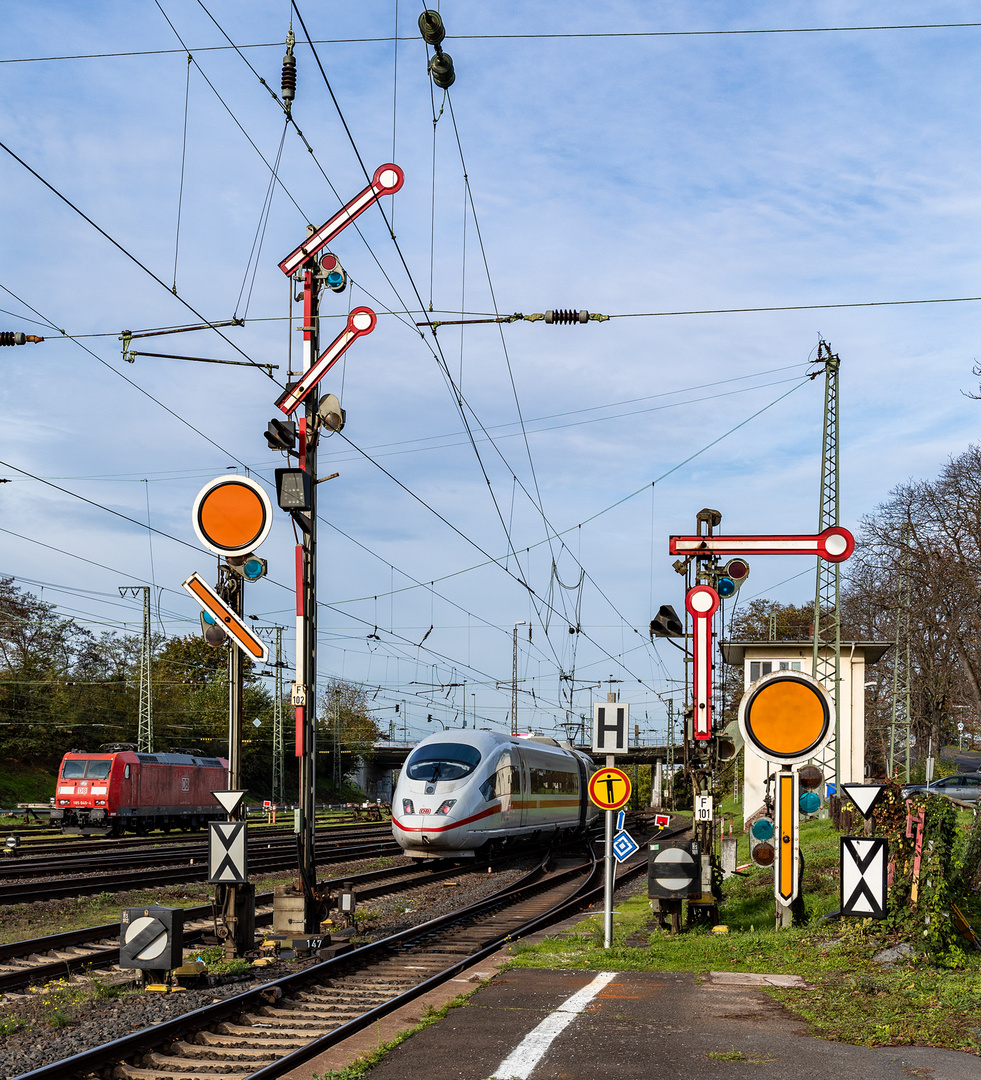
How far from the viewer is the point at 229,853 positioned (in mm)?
12000

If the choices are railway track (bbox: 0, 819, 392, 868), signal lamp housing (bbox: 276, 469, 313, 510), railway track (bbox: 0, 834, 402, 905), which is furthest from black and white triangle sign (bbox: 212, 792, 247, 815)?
railway track (bbox: 0, 819, 392, 868)

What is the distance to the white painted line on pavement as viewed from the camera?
22.4ft

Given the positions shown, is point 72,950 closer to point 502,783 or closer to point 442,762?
point 442,762

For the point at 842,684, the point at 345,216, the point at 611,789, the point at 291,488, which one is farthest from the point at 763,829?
the point at 842,684

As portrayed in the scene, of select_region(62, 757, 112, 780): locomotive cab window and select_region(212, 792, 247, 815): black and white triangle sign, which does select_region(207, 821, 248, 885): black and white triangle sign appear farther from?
select_region(62, 757, 112, 780): locomotive cab window

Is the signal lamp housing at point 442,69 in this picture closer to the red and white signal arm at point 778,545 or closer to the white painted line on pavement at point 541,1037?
the red and white signal arm at point 778,545

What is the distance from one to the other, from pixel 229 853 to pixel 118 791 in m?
31.3

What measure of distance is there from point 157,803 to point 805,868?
3139cm

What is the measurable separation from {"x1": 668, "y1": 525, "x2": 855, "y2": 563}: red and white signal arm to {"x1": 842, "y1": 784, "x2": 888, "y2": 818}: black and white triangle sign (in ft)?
9.34

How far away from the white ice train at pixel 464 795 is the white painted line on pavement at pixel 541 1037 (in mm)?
16699

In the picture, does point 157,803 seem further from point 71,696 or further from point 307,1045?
point 307,1045

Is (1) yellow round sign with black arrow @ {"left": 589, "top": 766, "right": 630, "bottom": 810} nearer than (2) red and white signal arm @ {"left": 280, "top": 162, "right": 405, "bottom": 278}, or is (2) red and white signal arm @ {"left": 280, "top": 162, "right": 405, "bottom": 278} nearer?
(1) yellow round sign with black arrow @ {"left": 589, "top": 766, "right": 630, "bottom": 810}

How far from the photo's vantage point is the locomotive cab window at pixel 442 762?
2702 cm

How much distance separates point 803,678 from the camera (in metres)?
9.50
